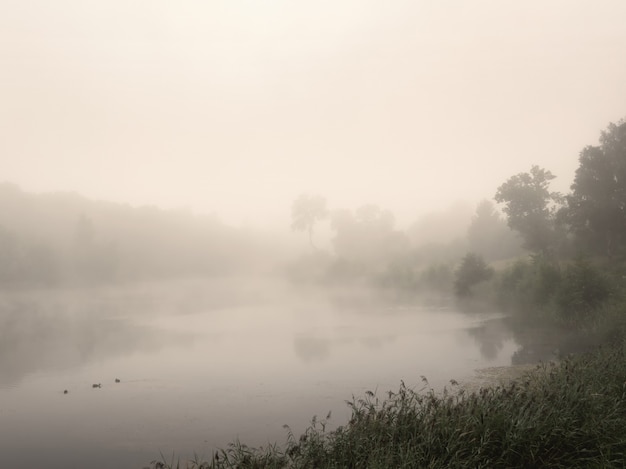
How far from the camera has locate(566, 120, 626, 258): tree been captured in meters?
49.4

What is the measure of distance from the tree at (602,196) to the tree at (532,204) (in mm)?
8952

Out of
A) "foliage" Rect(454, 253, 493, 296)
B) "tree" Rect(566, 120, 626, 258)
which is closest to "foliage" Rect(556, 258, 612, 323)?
"tree" Rect(566, 120, 626, 258)

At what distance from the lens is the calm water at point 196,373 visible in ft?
53.5

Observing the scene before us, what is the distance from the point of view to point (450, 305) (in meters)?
64.1

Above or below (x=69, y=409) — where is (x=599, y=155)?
above

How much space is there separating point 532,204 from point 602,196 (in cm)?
1431

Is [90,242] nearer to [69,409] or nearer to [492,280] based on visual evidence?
[492,280]

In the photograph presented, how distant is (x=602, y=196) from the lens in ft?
165

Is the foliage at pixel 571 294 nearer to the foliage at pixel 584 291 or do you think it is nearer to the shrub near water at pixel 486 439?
the foliage at pixel 584 291

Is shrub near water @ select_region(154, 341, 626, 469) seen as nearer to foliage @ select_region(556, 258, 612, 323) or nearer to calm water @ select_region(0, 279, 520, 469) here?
calm water @ select_region(0, 279, 520, 469)

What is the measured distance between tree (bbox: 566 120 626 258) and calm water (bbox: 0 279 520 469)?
15434 mm

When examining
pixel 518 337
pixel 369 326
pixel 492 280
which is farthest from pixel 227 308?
A: pixel 518 337

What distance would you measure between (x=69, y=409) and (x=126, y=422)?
12.7ft

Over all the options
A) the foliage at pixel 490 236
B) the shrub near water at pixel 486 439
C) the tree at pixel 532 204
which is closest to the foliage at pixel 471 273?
the tree at pixel 532 204
